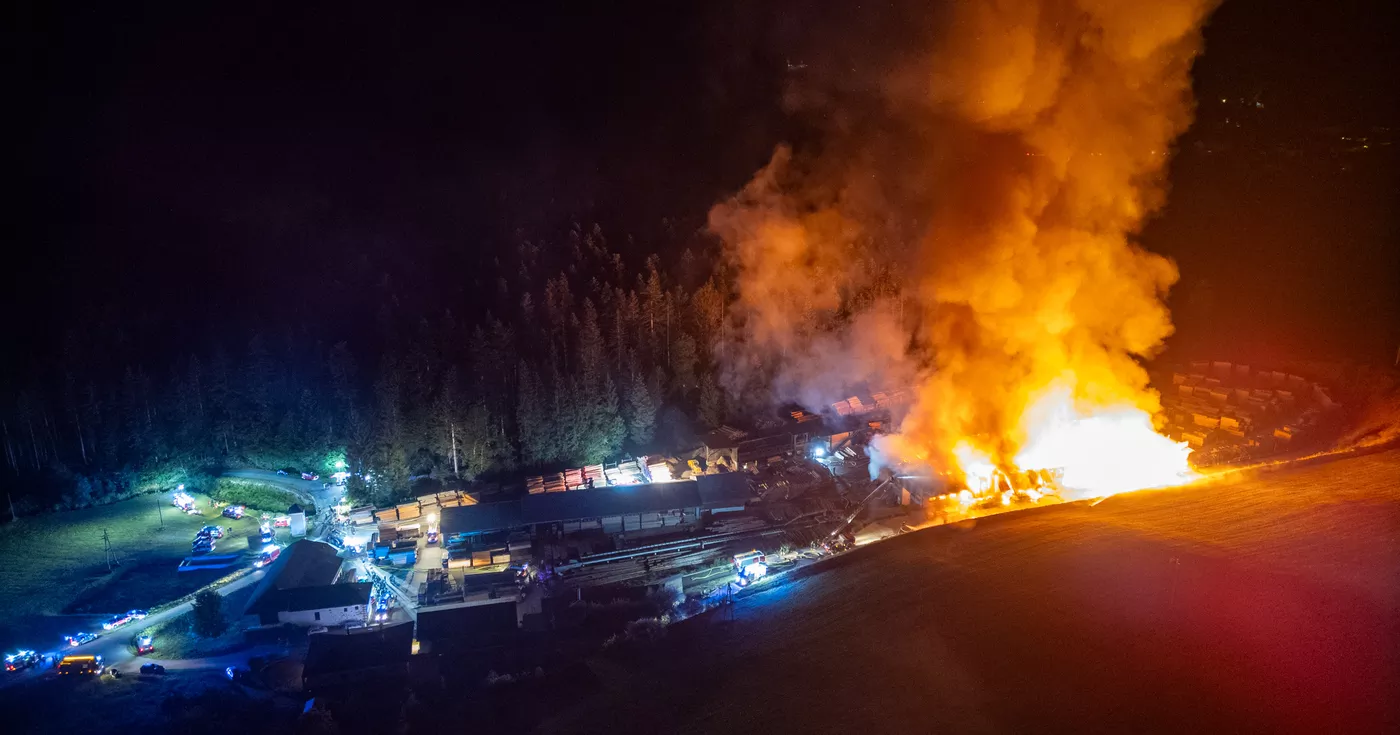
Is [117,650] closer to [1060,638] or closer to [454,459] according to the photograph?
[454,459]

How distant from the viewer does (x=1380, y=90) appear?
→ 38438 mm

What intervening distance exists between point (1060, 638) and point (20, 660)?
922 inches

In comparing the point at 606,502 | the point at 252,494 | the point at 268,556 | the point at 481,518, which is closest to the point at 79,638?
the point at 268,556

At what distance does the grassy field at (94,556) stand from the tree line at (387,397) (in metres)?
1.59

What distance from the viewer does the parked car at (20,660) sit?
58.2 feet

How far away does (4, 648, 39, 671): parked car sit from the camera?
17734mm

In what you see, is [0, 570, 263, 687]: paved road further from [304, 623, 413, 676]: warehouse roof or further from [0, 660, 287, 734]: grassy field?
[304, 623, 413, 676]: warehouse roof

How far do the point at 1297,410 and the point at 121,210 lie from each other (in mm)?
52318

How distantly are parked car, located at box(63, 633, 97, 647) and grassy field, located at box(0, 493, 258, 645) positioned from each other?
1.24 m

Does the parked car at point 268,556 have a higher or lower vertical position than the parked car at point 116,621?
higher

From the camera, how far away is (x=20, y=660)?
58.6 feet

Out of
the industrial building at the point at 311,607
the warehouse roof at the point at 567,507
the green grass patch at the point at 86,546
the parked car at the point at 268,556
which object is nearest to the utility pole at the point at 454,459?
the warehouse roof at the point at 567,507

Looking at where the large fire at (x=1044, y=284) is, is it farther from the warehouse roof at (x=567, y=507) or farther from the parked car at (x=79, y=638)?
the parked car at (x=79, y=638)

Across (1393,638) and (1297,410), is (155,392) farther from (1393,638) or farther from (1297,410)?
(1297,410)
